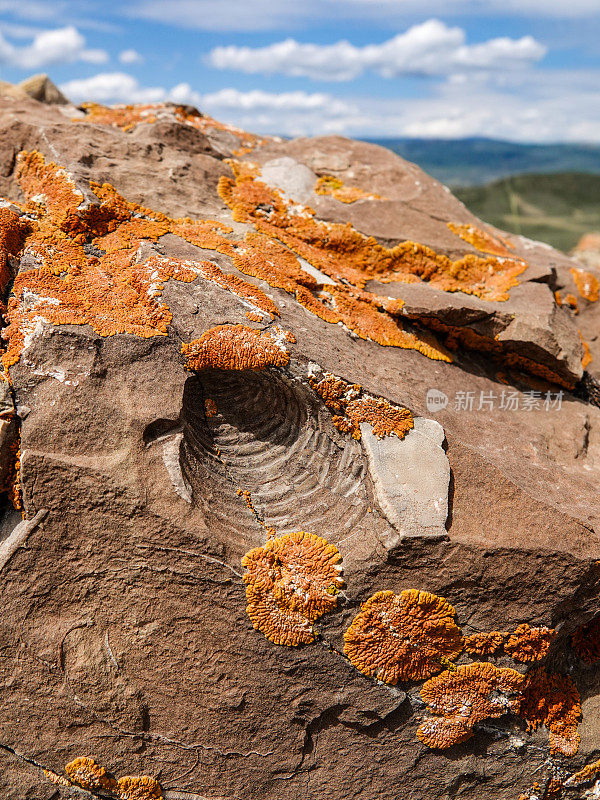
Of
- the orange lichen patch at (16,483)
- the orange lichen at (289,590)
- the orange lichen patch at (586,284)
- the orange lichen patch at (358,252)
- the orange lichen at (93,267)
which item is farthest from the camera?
the orange lichen patch at (586,284)

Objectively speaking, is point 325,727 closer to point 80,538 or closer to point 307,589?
point 307,589

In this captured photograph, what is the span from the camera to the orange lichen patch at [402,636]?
16.5ft

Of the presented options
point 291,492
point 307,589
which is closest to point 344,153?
point 291,492

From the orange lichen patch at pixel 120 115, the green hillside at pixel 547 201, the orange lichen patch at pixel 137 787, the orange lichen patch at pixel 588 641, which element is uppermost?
the green hillside at pixel 547 201

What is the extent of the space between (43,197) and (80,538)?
12.5ft

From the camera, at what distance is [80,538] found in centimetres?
502

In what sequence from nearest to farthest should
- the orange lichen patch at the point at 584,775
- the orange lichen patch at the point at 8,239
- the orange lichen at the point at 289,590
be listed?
the orange lichen at the point at 289,590 < the orange lichen patch at the point at 8,239 < the orange lichen patch at the point at 584,775

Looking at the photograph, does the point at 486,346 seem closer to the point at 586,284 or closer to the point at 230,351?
the point at 586,284

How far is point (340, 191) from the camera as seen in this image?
8.73 metres

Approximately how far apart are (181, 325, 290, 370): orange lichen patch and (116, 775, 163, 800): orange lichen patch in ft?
13.1

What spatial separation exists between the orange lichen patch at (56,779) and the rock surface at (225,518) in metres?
0.05

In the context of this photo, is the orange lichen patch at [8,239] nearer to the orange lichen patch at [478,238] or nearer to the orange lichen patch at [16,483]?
the orange lichen patch at [16,483]

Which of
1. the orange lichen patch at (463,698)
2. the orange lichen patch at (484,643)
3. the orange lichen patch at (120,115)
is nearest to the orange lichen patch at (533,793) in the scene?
the orange lichen patch at (463,698)

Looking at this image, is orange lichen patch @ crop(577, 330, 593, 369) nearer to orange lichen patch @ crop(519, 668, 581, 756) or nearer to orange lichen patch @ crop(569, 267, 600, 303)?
orange lichen patch @ crop(569, 267, 600, 303)
